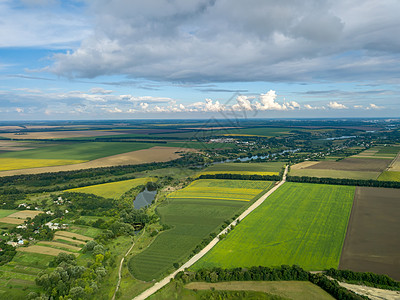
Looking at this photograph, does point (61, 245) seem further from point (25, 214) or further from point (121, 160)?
point (121, 160)

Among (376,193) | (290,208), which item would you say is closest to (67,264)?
(290,208)

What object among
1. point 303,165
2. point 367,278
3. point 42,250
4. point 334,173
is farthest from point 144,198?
point 303,165

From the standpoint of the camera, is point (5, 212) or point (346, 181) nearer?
point (5, 212)

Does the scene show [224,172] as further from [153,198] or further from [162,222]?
[162,222]

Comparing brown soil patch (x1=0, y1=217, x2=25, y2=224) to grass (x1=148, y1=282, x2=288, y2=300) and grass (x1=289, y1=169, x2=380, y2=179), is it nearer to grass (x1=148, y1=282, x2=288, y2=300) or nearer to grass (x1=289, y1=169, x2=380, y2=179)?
grass (x1=148, y1=282, x2=288, y2=300)

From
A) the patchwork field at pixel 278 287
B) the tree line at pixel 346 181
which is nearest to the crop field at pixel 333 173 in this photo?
the tree line at pixel 346 181
